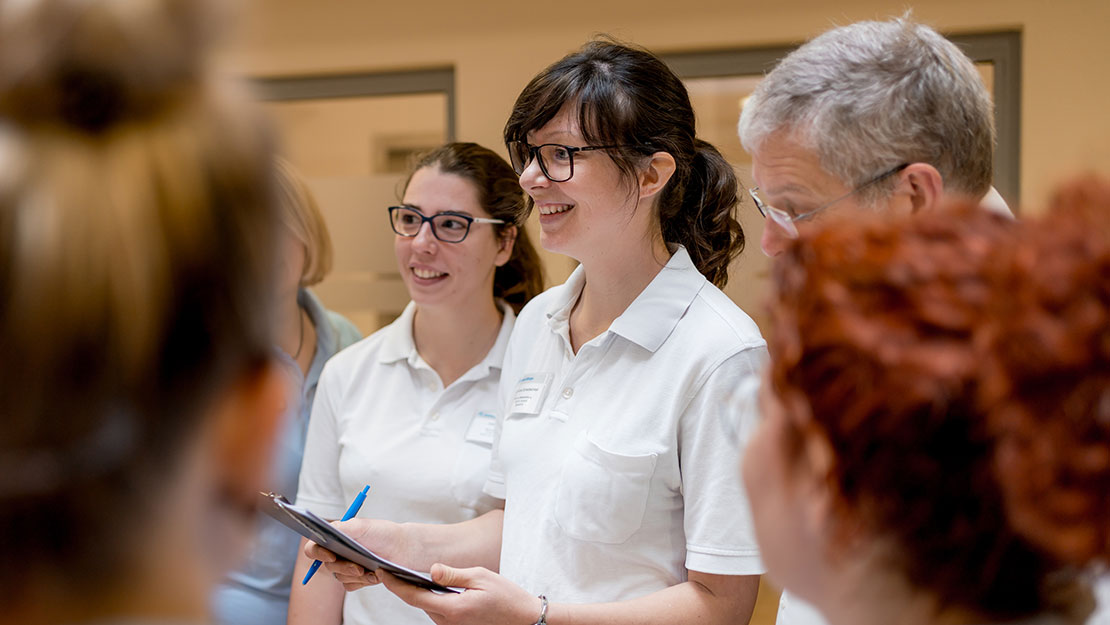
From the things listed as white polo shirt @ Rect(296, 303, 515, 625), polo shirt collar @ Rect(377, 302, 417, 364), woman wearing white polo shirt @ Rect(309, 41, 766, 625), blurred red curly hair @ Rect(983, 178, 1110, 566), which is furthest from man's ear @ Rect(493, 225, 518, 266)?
blurred red curly hair @ Rect(983, 178, 1110, 566)

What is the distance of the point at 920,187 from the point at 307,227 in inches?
85.6

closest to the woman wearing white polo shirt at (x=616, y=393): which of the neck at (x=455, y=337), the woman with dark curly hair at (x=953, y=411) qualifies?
the neck at (x=455, y=337)

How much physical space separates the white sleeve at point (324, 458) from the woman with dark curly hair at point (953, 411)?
5.58 feet

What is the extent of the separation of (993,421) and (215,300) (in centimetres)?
52

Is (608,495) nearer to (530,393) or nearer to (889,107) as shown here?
(530,393)

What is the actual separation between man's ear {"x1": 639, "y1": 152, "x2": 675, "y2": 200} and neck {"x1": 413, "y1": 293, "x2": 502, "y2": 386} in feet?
2.26

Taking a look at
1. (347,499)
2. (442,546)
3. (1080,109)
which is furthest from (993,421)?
(1080,109)

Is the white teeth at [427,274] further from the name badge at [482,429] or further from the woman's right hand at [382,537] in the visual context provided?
the woman's right hand at [382,537]

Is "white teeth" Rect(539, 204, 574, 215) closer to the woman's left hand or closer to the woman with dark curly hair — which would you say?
the woman's left hand

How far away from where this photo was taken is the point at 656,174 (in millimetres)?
1857

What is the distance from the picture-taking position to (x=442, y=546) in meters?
1.99

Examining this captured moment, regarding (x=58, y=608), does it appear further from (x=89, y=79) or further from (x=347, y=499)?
(x=347, y=499)

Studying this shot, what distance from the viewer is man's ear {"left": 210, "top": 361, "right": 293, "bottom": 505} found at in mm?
611

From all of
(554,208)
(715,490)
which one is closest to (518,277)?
(554,208)
